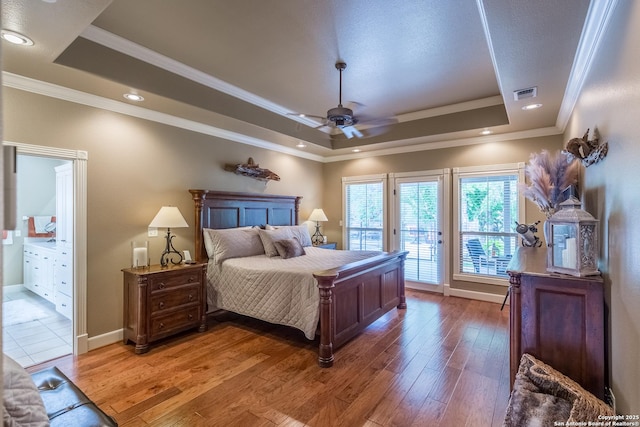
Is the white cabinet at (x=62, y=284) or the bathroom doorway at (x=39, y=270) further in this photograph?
the white cabinet at (x=62, y=284)

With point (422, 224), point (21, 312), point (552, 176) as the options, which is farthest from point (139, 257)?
point (422, 224)

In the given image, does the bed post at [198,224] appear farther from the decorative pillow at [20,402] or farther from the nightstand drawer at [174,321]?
the decorative pillow at [20,402]

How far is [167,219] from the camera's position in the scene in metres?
3.50

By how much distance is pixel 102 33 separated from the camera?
2748mm

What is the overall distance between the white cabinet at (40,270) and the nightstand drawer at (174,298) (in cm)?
238

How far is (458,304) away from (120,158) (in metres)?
4.84

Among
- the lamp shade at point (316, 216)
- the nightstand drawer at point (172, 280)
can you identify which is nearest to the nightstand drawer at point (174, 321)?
the nightstand drawer at point (172, 280)

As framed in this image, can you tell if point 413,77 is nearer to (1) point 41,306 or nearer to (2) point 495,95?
Result: (2) point 495,95

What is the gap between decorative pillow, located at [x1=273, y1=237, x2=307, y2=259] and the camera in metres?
4.18

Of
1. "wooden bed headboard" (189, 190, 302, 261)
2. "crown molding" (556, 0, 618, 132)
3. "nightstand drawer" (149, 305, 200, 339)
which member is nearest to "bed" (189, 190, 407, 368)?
"wooden bed headboard" (189, 190, 302, 261)

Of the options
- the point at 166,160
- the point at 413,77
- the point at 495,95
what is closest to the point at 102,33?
the point at 166,160

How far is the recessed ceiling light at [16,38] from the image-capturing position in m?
2.16

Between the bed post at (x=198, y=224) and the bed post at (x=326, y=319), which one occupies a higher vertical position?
the bed post at (x=198, y=224)

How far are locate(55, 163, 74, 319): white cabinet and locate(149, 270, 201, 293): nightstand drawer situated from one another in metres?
1.05
